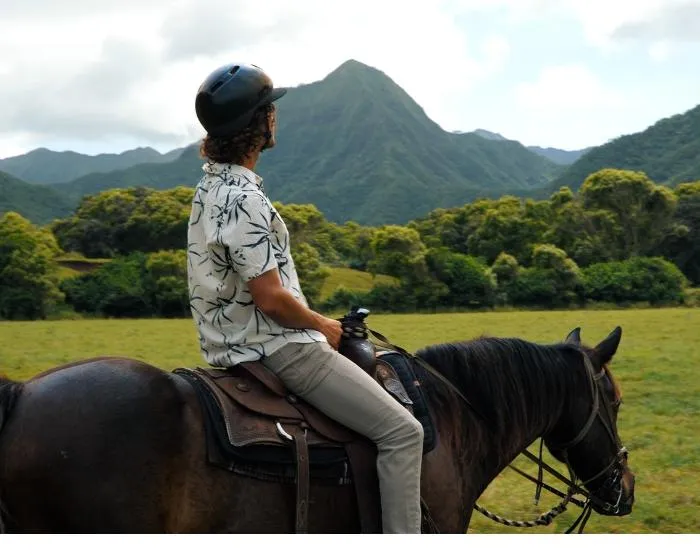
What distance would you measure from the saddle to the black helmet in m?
0.99

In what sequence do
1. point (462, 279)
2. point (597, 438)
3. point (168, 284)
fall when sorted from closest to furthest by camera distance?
point (597, 438)
point (168, 284)
point (462, 279)

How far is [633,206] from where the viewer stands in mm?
54688

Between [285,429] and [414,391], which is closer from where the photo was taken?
[285,429]

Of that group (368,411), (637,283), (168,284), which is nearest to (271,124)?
(368,411)

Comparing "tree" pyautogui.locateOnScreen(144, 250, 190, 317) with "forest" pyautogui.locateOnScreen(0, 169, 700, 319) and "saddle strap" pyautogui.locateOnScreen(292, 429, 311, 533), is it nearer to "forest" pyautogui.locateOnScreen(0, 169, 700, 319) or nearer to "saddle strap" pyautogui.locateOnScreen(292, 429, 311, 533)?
"forest" pyautogui.locateOnScreen(0, 169, 700, 319)

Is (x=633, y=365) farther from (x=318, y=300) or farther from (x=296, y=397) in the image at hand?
(x=318, y=300)

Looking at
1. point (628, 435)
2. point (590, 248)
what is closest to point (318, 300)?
point (590, 248)

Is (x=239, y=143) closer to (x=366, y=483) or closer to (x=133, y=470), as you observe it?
(x=133, y=470)

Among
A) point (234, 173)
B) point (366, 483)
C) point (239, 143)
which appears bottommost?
point (366, 483)

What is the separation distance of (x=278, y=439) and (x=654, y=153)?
127 meters

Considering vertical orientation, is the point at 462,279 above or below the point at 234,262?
below

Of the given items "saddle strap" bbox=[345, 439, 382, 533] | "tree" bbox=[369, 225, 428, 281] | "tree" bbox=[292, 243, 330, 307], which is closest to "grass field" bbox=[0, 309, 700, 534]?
"saddle strap" bbox=[345, 439, 382, 533]

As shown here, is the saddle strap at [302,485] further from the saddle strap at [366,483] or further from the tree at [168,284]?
the tree at [168,284]

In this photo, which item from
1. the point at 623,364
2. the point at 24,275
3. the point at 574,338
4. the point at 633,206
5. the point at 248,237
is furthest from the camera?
the point at 633,206
